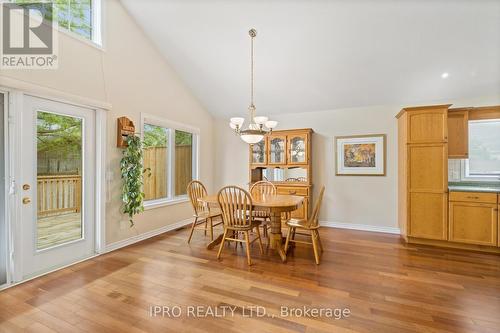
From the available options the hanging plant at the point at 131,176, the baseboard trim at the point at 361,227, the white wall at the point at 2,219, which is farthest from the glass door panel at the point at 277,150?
the white wall at the point at 2,219

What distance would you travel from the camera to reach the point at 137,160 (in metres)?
3.43

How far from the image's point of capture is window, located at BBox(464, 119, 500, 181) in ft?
12.5

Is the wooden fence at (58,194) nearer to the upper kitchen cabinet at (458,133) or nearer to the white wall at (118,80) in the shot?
the white wall at (118,80)

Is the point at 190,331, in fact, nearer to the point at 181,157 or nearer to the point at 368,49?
the point at 181,157

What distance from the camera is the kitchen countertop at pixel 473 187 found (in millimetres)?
3377

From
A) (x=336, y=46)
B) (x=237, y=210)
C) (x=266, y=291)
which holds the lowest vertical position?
(x=266, y=291)

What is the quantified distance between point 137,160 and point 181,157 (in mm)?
1522

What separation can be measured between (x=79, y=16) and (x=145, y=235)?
3146mm

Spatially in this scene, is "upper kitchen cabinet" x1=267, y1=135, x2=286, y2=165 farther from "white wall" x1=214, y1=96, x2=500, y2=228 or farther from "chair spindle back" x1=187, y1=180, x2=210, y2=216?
"chair spindle back" x1=187, y1=180, x2=210, y2=216

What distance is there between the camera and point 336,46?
136 inches

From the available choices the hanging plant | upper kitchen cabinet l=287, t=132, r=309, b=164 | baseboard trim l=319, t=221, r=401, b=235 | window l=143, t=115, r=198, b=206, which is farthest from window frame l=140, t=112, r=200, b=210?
baseboard trim l=319, t=221, r=401, b=235

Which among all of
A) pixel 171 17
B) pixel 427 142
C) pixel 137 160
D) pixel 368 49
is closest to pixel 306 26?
pixel 368 49

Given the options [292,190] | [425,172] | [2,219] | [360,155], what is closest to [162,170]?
[2,219]

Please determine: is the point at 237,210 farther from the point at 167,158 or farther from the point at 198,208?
the point at 167,158
